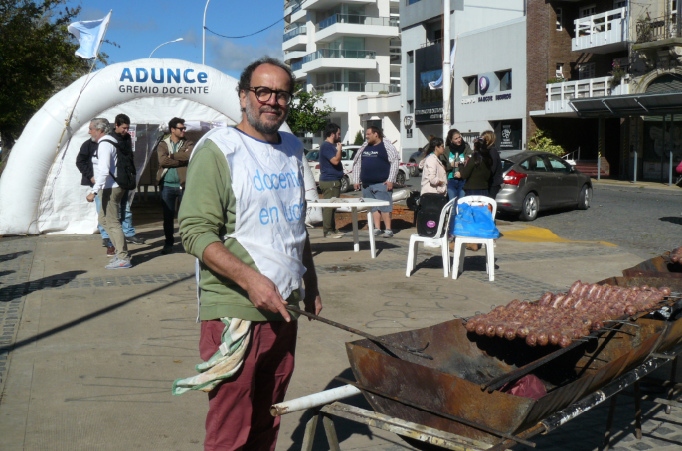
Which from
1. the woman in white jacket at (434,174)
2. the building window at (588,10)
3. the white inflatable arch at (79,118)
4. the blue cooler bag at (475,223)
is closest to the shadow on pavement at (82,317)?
the blue cooler bag at (475,223)

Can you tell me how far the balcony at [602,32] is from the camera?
99.3ft

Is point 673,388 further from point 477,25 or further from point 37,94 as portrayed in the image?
point 477,25

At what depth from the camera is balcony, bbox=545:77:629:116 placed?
30.4 metres

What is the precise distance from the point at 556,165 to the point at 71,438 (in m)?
14.8

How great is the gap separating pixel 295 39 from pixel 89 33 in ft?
172

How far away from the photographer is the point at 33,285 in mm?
7852

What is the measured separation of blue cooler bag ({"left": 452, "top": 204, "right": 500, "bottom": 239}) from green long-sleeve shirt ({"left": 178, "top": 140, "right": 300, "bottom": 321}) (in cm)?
564

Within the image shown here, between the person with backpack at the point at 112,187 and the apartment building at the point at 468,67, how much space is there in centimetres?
2678

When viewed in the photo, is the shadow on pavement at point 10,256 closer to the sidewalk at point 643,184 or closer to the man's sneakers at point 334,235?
the man's sneakers at point 334,235

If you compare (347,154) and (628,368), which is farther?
(347,154)

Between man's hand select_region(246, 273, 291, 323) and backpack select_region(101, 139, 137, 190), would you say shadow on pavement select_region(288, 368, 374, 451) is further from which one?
backpack select_region(101, 139, 137, 190)

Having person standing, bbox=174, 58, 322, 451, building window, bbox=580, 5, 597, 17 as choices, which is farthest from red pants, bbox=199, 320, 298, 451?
building window, bbox=580, 5, 597, 17

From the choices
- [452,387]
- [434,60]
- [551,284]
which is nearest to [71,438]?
[452,387]

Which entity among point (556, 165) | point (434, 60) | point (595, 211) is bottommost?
point (595, 211)
